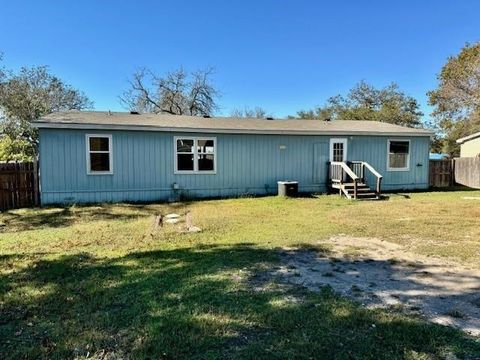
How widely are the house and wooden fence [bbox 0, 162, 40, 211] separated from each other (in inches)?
15.2

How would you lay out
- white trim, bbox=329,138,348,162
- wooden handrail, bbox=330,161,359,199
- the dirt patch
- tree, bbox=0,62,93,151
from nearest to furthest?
the dirt patch
wooden handrail, bbox=330,161,359,199
white trim, bbox=329,138,348,162
tree, bbox=0,62,93,151

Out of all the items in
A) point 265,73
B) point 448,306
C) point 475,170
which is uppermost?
point 265,73

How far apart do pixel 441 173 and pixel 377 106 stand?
64.1 feet

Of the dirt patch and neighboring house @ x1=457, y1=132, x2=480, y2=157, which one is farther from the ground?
Result: neighboring house @ x1=457, y1=132, x2=480, y2=157

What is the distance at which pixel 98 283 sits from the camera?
406 centimetres

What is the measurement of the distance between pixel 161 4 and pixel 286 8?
4969 millimetres

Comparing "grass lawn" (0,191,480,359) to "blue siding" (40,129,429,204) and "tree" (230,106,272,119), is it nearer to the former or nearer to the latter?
"blue siding" (40,129,429,204)

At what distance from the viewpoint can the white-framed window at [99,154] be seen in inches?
448

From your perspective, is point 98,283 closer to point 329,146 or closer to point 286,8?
point 329,146

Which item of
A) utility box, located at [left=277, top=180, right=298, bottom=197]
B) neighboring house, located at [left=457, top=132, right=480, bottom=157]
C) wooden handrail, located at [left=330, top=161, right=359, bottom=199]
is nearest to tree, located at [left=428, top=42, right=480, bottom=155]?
neighboring house, located at [left=457, top=132, right=480, bottom=157]

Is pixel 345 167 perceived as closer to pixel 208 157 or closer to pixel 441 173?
pixel 208 157

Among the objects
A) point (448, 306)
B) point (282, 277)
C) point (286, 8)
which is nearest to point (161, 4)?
point (286, 8)

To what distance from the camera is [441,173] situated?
56.6 feet

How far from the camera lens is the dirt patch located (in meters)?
3.34
